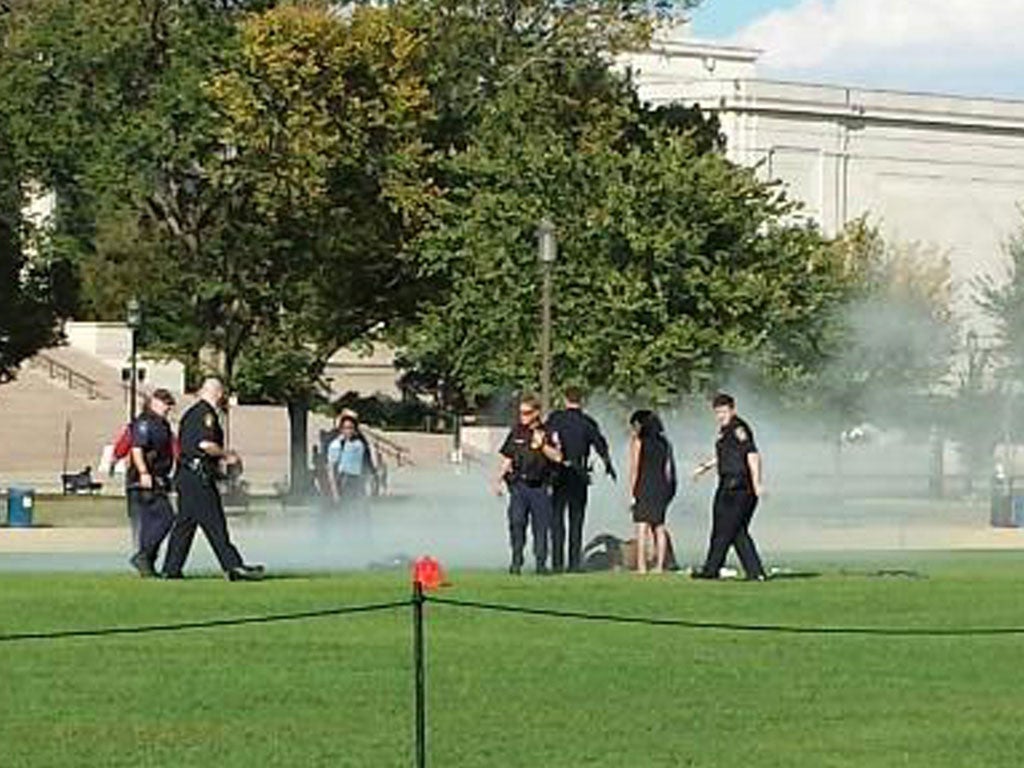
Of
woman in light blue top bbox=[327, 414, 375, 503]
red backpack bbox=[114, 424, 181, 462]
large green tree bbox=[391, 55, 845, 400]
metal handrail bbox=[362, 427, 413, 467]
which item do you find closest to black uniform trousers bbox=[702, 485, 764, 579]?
red backpack bbox=[114, 424, 181, 462]

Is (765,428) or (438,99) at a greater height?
(438,99)

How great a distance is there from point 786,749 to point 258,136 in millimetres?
43918

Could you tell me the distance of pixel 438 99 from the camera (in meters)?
63.3

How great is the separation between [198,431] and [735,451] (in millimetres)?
5110

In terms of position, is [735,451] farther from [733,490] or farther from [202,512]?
[202,512]

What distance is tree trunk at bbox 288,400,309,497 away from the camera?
196 feet

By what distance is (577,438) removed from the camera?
Answer: 30.1 meters

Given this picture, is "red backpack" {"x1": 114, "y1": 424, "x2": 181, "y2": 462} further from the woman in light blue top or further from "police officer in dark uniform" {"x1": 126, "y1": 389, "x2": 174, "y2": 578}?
the woman in light blue top

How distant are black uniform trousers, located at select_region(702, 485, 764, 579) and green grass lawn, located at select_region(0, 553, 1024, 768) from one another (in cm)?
192

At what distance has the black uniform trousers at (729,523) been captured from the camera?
27.8 metres

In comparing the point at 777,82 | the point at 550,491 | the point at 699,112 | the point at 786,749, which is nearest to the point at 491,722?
the point at 786,749

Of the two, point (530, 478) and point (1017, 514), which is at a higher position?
point (530, 478)

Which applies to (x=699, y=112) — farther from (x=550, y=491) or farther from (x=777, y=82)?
(x=550, y=491)

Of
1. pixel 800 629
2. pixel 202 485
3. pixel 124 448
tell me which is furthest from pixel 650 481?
pixel 800 629
